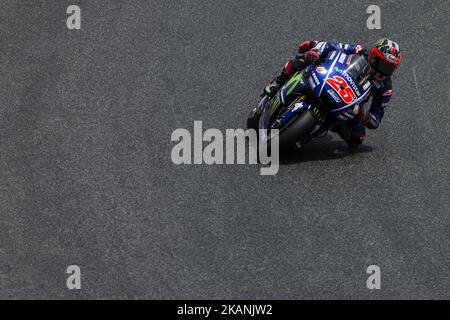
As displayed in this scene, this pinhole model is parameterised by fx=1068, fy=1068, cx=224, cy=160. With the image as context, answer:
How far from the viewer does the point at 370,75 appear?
13055 mm

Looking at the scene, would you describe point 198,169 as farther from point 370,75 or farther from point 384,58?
point 384,58

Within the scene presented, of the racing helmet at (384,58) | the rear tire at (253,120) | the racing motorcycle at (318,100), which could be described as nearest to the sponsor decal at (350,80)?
the racing motorcycle at (318,100)

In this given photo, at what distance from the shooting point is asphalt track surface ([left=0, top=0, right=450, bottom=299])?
11.5 m

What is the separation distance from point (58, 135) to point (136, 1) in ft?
12.3

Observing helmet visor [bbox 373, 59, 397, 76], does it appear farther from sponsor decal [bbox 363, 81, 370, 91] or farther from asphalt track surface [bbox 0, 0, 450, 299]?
asphalt track surface [bbox 0, 0, 450, 299]

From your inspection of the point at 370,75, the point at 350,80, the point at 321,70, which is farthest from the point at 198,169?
the point at 370,75

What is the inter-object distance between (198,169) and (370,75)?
2.40 m

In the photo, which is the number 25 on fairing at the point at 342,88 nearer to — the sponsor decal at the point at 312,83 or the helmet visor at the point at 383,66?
the sponsor decal at the point at 312,83

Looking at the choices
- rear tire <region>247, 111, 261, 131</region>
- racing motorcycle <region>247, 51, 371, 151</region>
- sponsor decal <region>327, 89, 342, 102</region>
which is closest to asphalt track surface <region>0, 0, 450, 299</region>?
rear tire <region>247, 111, 261, 131</region>

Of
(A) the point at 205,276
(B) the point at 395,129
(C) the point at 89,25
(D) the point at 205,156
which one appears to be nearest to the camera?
(A) the point at 205,276

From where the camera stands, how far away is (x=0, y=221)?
39.2 ft

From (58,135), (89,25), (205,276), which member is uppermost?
(89,25)

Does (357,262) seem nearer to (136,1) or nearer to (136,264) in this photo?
(136,264)

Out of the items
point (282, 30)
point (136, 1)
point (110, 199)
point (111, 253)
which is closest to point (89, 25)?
point (136, 1)
